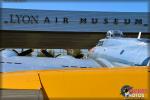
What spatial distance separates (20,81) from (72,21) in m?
42.6

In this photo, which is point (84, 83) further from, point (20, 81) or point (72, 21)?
point (72, 21)

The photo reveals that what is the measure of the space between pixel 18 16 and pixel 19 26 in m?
1.17

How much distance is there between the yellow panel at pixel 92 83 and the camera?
3.32 m

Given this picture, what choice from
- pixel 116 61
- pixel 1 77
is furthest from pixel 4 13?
pixel 1 77

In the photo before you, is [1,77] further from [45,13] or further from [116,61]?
[45,13]

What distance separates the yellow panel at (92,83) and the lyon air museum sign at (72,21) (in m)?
40.3

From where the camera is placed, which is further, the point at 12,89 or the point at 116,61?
the point at 116,61

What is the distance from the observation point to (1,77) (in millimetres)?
3479

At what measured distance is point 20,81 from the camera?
3379 millimetres

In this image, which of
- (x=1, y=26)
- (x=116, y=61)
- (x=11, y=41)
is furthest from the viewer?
(x=11, y=41)
